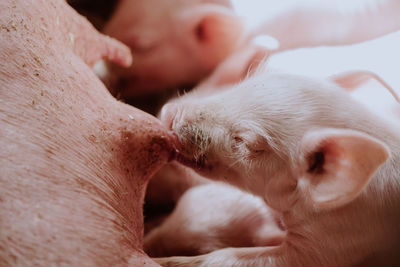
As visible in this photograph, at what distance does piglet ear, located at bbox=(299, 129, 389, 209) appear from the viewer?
44.5 inches

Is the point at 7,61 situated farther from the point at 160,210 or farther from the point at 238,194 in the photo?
the point at 160,210

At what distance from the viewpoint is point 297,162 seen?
4.53ft

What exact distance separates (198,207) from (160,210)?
45cm

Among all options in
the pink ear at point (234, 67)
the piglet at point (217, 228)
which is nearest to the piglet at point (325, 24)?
the pink ear at point (234, 67)

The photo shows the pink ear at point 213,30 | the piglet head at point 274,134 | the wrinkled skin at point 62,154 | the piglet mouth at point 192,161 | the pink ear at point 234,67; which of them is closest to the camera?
the wrinkled skin at point 62,154

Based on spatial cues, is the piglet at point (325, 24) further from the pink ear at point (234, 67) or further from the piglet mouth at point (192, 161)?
the piglet mouth at point (192, 161)

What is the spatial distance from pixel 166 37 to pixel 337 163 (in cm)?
150

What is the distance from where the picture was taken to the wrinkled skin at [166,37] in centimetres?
244

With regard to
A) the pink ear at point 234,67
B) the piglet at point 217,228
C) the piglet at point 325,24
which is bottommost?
the piglet at point 217,228

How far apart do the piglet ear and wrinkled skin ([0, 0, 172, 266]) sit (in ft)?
1.51

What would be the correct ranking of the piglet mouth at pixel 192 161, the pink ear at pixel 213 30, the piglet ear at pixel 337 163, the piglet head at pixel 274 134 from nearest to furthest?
the piglet ear at pixel 337 163 < the piglet head at pixel 274 134 < the piglet mouth at pixel 192 161 < the pink ear at pixel 213 30

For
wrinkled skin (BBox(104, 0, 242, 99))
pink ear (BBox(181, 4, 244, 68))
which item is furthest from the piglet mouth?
pink ear (BBox(181, 4, 244, 68))

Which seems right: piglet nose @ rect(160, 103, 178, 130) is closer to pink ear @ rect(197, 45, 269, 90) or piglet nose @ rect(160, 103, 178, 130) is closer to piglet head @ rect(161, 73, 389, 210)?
piglet head @ rect(161, 73, 389, 210)

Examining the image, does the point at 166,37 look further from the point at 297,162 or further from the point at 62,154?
the point at 62,154
